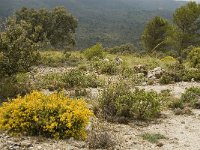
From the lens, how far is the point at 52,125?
30.5 ft

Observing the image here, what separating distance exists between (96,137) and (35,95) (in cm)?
200

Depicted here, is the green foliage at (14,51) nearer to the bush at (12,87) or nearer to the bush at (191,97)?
the bush at (12,87)

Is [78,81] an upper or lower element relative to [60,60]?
upper

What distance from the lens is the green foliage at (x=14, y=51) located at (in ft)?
45.2

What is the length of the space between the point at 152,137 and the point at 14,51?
6025mm

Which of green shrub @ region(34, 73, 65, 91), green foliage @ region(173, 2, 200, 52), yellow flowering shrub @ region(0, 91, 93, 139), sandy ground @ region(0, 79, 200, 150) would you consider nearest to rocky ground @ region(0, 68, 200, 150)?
sandy ground @ region(0, 79, 200, 150)

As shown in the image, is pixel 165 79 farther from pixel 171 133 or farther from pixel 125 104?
pixel 171 133

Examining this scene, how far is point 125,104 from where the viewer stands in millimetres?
11891

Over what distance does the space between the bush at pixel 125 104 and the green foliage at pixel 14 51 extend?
137 inches

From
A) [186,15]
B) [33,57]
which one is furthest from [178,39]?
[33,57]

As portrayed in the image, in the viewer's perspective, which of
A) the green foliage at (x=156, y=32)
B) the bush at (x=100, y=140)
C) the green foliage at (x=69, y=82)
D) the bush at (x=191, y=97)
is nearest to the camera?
the bush at (x=100, y=140)

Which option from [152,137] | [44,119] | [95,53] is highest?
[44,119]

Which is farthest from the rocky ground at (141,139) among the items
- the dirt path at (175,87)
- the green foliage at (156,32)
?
the green foliage at (156,32)

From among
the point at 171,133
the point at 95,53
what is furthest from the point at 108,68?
the point at 171,133
